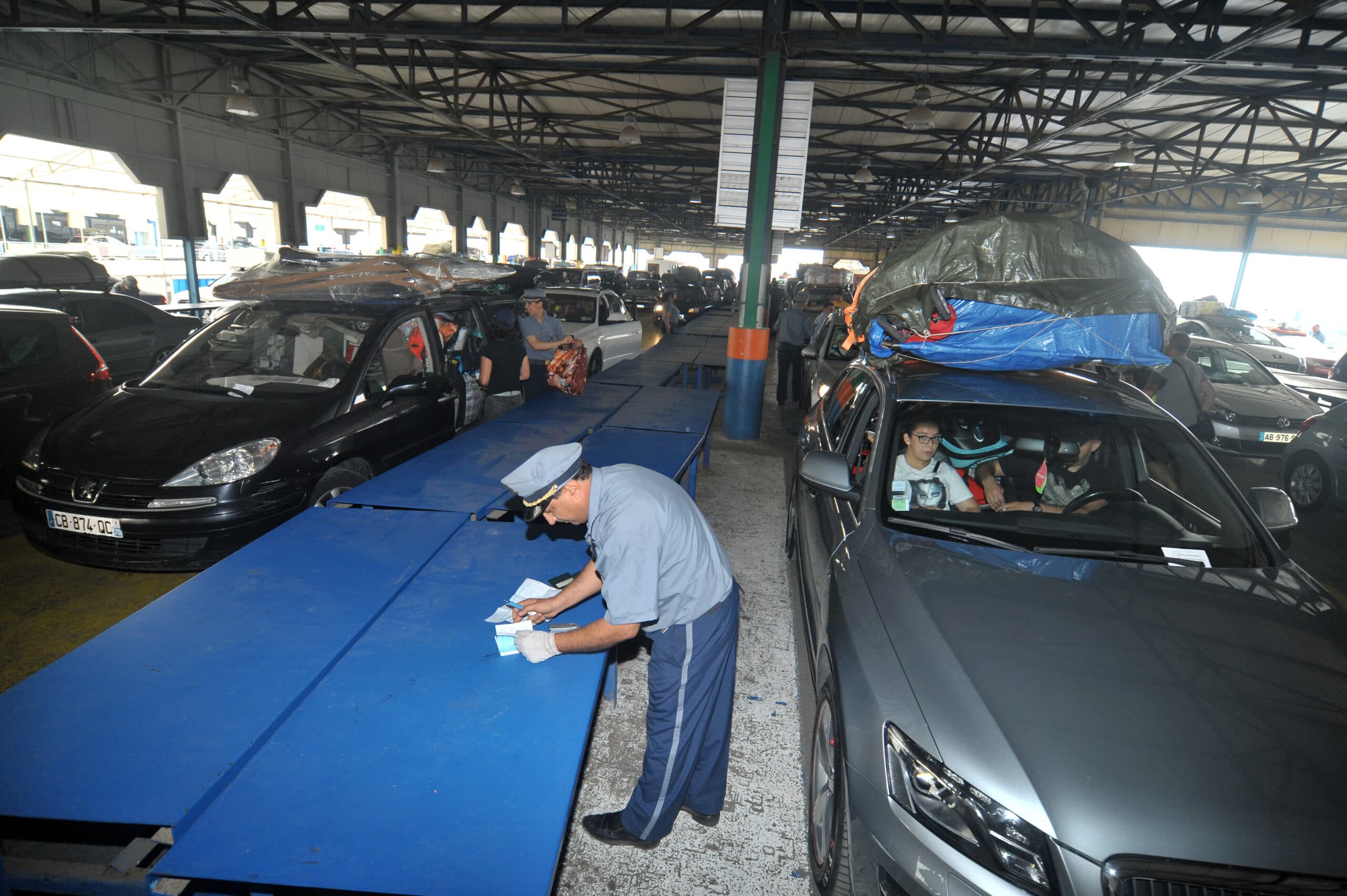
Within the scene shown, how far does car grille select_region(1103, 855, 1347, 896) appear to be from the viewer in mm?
1568

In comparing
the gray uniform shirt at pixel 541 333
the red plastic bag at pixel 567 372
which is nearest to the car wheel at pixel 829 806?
the red plastic bag at pixel 567 372

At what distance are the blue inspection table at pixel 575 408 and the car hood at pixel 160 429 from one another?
6.38ft

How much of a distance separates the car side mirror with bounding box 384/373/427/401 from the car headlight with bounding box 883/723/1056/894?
3.97 metres

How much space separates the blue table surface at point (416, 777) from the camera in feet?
5.10

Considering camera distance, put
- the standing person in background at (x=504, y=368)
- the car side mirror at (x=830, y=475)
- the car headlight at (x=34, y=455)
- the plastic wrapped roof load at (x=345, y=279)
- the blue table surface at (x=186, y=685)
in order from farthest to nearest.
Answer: the standing person in background at (x=504, y=368) → the plastic wrapped roof load at (x=345, y=279) → the car headlight at (x=34, y=455) → the car side mirror at (x=830, y=475) → the blue table surface at (x=186, y=685)

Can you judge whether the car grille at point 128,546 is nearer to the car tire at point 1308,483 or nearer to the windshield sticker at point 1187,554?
the windshield sticker at point 1187,554

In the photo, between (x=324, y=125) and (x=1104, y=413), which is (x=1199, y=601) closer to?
(x=1104, y=413)

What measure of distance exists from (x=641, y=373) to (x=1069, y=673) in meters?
7.41

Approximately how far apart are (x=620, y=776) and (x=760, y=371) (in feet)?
21.3

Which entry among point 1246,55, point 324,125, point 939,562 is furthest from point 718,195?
point 324,125

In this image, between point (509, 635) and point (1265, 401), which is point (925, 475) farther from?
point (1265, 401)

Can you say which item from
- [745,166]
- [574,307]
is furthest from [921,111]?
[574,307]

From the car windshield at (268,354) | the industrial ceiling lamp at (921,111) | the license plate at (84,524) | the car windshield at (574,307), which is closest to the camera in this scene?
the license plate at (84,524)

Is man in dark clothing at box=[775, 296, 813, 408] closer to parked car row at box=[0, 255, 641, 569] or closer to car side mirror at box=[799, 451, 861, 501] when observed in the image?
parked car row at box=[0, 255, 641, 569]
